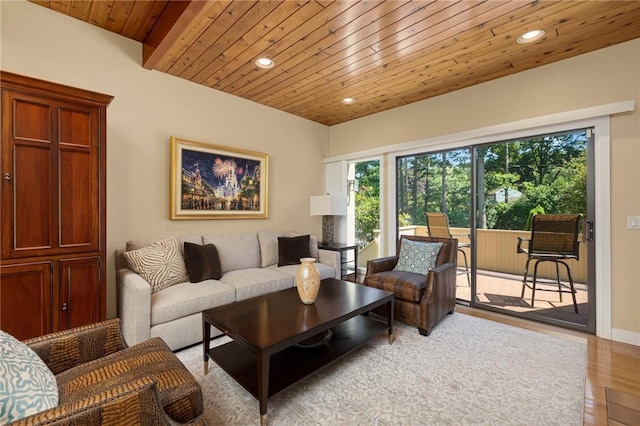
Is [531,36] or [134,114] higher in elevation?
[531,36]

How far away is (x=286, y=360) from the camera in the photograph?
1.91 meters

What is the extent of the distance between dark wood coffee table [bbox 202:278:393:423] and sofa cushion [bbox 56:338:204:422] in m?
0.36

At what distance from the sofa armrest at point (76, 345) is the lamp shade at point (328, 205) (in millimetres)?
2996

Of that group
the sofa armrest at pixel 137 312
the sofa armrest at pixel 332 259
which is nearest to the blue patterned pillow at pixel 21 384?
the sofa armrest at pixel 137 312

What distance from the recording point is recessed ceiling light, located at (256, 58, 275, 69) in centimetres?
281

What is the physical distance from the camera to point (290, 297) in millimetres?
2373

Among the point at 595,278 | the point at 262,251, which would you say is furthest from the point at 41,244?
the point at 595,278

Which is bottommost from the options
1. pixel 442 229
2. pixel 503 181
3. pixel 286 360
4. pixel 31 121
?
pixel 286 360

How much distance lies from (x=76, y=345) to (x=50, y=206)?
1.11 m

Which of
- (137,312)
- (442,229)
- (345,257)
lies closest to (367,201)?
(345,257)

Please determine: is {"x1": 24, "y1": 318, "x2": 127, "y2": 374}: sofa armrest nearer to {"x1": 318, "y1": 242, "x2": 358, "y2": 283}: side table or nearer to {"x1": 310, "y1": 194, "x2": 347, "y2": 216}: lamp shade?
{"x1": 318, "y1": 242, "x2": 358, "y2": 283}: side table

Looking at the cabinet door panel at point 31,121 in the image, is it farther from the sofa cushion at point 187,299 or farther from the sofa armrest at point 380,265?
the sofa armrest at point 380,265

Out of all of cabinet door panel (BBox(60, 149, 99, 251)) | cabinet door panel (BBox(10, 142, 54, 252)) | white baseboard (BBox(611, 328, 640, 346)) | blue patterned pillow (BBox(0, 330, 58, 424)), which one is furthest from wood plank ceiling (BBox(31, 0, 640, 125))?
white baseboard (BBox(611, 328, 640, 346))

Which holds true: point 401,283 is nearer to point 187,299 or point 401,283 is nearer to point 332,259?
point 332,259
